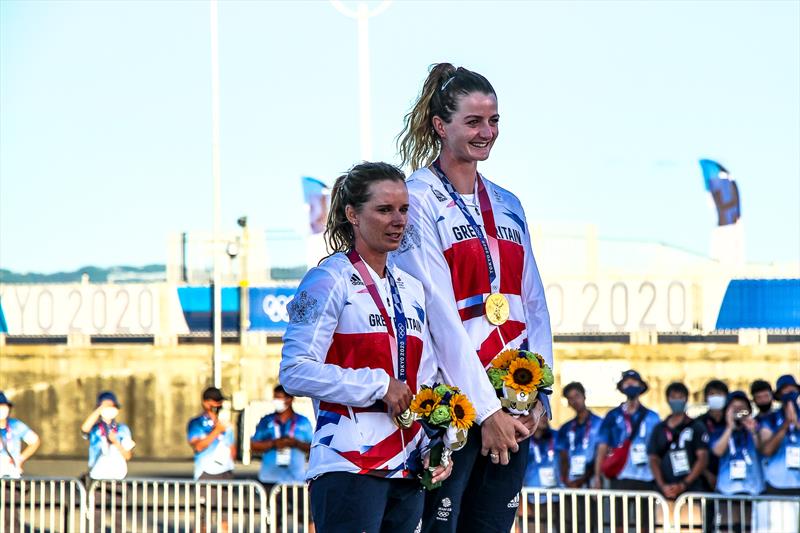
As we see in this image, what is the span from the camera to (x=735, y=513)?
10.6 m

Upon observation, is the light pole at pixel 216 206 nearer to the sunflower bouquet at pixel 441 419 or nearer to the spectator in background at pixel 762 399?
the spectator in background at pixel 762 399

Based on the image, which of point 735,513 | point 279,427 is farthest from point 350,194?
point 279,427

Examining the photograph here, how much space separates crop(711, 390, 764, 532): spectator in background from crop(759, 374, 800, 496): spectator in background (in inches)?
4.9

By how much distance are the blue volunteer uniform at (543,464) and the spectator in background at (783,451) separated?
1.81 m

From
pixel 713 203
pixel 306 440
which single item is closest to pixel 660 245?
pixel 713 203

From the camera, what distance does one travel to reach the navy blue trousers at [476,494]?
5.09 m

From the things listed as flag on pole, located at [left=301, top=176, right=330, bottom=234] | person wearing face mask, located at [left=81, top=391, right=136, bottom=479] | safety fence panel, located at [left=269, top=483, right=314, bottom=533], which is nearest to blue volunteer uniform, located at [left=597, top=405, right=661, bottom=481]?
safety fence panel, located at [left=269, top=483, right=314, bottom=533]

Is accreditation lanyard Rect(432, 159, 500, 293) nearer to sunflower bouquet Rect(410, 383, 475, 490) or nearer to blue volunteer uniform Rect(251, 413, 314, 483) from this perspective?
sunflower bouquet Rect(410, 383, 475, 490)

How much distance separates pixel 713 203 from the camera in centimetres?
2712

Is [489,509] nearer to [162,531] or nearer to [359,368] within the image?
[359,368]

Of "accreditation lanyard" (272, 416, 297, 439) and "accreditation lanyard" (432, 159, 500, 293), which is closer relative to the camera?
"accreditation lanyard" (432, 159, 500, 293)

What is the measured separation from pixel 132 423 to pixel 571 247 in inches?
451

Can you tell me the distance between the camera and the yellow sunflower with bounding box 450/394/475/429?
4883mm

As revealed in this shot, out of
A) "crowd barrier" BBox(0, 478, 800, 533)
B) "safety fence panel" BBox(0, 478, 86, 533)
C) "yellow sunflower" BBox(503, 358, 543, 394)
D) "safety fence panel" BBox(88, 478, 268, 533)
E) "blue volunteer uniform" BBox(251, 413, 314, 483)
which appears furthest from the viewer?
"blue volunteer uniform" BBox(251, 413, 314, 483)
